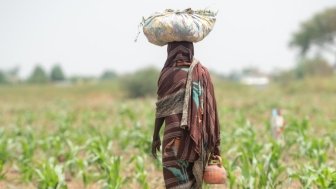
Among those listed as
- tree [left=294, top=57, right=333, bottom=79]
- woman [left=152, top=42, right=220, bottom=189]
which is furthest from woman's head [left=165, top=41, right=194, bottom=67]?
tree [left=294, top=57, right=333, bottom=79]

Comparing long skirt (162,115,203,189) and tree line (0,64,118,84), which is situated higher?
long skirt (162,115,203,189)

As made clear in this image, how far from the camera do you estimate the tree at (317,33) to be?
43.7 metres

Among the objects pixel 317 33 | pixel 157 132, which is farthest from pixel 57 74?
pixel 157 132

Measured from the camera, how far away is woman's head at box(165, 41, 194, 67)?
12.3ft

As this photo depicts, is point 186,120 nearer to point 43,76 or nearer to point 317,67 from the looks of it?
point 317,67

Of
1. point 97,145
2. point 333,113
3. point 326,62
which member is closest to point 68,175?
point 97,145

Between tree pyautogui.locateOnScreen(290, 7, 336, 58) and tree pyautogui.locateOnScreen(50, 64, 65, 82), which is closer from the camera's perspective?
tree pyautogui.locateOnScreen(290, 7, 336, 58)

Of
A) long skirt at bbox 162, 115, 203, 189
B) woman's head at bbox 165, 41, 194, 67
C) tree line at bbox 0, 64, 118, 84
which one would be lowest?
tree line at bbox 0, 64, 118, 84

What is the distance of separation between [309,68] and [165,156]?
44318 mm

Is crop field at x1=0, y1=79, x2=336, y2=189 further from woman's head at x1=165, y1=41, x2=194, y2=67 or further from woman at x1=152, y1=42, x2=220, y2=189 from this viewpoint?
woman's head at x1=165, y1=41, x2=194, y2=67

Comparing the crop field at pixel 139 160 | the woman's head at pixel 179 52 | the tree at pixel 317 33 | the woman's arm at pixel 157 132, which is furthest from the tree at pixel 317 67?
the woman's head at pixel 179 52

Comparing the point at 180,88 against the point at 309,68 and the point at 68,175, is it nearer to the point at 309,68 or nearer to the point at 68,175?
the point at 68,175

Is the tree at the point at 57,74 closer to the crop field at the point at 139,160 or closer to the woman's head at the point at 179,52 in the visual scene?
the crop field at the point at 139,160

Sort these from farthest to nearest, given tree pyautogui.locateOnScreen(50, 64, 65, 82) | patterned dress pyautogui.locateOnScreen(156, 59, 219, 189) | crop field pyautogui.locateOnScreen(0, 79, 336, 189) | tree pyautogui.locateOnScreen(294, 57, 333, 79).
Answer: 1. tree pyautogui.locateOnScreen(50, 64, 65, 82)
2. tree pyautogui.locateOnScreen(294, 57, 333, 79)
3. crop field pyautogui.locateOnScreen(0, 79, 336, 189)
4. patterned dress pyautogui.locateOnScreen(156, 59, 219, 189)
